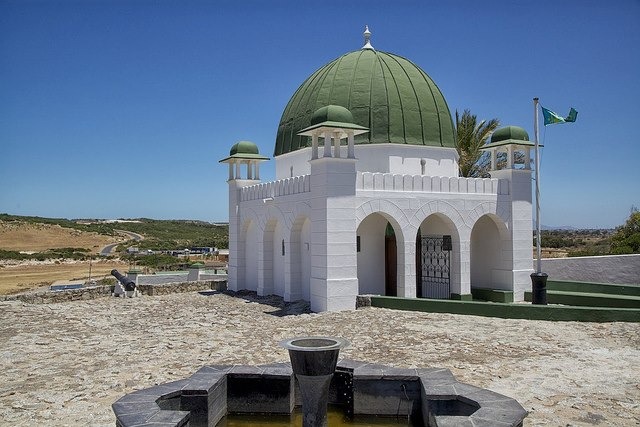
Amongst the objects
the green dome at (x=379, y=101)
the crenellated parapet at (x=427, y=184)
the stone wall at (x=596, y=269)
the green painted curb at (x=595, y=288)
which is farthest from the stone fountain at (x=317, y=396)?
the stone wall at (x=596, y=269)

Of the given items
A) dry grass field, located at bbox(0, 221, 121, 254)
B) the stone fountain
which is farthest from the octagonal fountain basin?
dry grass field, located at bbox(0, 221, 121, 254)

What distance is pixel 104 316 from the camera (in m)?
15.0

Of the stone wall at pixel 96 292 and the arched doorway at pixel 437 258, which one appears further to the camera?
the stone wall at pixel 96 292

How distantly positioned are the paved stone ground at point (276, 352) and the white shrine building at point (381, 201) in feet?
7.16

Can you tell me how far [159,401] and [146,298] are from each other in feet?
40.9

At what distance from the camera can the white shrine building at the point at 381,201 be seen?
1497 centimetres

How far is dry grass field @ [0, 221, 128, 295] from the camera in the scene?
3366 centimetres

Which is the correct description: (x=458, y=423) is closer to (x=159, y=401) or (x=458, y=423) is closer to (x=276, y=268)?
(x=159, y=401)

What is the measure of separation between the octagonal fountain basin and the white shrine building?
687cm

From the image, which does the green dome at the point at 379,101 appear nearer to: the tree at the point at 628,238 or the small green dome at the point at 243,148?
the small green dome at the point at 243,148

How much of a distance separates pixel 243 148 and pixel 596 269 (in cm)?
1359

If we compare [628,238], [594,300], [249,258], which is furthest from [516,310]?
[628,238]

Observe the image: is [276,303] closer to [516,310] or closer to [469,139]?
[516,310]

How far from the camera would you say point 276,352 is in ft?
34.0
